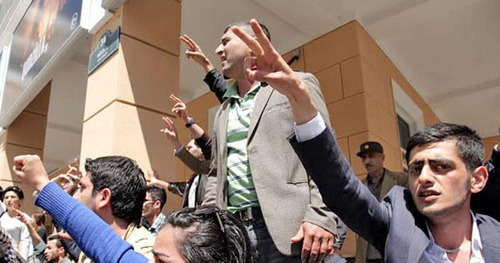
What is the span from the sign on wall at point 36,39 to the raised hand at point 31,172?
2514 mm

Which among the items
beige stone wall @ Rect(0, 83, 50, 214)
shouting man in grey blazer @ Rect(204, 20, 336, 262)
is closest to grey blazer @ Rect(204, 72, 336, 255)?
shouting man in grey blazer @ Rect(204, 20, 336, 262)

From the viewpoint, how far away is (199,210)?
1.10 metres

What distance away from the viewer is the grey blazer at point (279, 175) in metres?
1.41

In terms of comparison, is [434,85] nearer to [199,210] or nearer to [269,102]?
[269,102]

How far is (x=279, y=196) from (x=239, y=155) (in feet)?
0.92

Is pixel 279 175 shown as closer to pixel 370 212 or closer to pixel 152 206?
pixel 370 212

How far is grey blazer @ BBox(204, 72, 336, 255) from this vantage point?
55.3 inches

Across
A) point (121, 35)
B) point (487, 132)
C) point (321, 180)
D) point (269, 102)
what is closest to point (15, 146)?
point (121, 35)

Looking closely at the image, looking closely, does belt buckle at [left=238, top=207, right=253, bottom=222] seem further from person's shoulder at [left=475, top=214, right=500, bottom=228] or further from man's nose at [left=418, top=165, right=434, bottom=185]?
person's shoulder at [left=475, top=214, right=500, bottom=228]

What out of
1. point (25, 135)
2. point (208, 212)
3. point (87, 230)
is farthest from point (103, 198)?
point (25, 135)

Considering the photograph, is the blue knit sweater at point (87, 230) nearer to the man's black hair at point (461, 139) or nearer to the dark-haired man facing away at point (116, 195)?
the dark-haired man facing away at point (116, 195)

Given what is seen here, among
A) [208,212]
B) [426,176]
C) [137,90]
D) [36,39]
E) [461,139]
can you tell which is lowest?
[208,212]

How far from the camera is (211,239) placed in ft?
3.37

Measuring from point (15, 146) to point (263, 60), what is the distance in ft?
19.0
